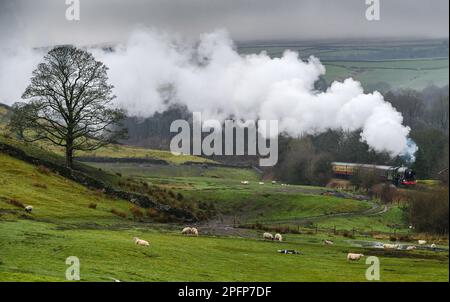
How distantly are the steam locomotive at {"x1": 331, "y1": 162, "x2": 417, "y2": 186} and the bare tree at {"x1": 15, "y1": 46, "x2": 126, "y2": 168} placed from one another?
47.2 m

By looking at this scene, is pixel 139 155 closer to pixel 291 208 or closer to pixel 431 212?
pixel 291 208

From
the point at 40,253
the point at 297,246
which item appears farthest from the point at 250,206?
the point at 40,253

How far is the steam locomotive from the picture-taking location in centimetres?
10331

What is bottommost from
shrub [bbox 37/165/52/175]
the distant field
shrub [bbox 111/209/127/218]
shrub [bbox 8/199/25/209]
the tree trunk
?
the distant field

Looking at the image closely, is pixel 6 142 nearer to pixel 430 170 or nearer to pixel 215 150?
pixel 430 170

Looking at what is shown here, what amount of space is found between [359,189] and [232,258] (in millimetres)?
76831

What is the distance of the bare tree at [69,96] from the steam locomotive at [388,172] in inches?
1857

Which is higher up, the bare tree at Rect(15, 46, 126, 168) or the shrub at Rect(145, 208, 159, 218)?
the bare tree at Rect(15, 46, 126, 168)

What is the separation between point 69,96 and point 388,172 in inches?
2160


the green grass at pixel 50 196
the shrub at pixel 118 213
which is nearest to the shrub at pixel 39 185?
the green grass at pixel 50 196

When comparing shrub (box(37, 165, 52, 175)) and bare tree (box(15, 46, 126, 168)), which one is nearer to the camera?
shrub (box(37, 165, 52, 175))
